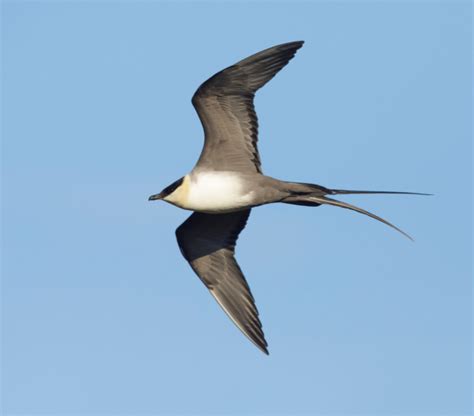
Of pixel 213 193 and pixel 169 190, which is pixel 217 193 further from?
pixel 169 190

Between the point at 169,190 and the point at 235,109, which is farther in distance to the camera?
the point at 169,190

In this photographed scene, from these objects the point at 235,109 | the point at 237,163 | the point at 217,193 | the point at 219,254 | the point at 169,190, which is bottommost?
the point at 219,254

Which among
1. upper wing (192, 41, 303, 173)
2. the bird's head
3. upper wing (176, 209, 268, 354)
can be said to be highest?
upper wing (192, 41, 303, 173)

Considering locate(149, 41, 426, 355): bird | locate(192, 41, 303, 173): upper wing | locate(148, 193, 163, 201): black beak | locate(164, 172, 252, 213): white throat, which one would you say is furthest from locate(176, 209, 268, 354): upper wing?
locate(192, 41, 303, 173): upper wing

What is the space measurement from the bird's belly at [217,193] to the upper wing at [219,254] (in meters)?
1.35

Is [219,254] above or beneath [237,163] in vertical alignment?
beneath

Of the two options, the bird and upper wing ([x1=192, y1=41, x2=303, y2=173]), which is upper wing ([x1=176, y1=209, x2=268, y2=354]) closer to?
the bird

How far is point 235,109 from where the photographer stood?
1594 centimetres

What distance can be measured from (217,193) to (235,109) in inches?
45.0

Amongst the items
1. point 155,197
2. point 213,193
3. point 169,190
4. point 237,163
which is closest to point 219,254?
point 155,197

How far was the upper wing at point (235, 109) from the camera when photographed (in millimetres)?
15646

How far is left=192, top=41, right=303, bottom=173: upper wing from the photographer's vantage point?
15646 millimetres

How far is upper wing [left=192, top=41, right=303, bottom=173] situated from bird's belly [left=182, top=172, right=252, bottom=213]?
17 centimetres

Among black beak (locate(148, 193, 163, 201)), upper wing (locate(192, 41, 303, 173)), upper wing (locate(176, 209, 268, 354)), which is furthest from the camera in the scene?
upper wing (locate(176, 209, 268, 354))
